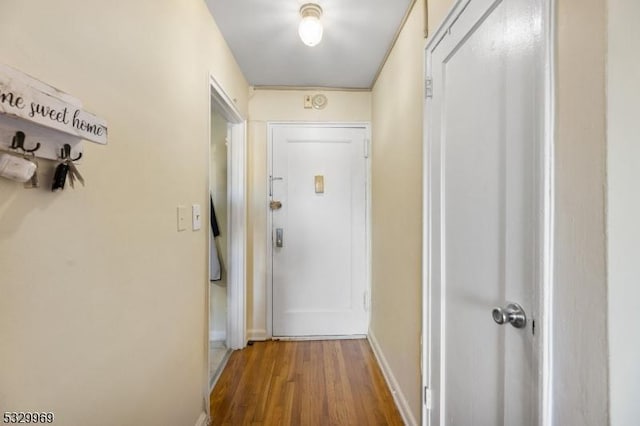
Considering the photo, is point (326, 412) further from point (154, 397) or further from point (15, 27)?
point (15, 27)

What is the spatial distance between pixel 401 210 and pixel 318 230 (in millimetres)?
1025

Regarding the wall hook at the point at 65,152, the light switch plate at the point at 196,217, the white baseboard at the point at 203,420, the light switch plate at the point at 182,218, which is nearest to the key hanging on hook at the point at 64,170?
the wall hook at the point at 65,152

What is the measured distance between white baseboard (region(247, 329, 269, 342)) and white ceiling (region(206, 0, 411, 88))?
222cm

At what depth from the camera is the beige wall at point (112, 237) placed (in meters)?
0.62

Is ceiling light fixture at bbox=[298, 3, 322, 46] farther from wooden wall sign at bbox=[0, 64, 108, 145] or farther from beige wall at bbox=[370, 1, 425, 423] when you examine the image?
wooden wall sign at bbox=[0, 64, 108, 145]

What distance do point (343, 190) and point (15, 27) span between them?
2182mm

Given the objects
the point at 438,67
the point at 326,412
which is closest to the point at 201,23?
the point at 438,67

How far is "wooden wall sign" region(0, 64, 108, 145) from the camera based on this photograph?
1.68ft

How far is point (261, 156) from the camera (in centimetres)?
256

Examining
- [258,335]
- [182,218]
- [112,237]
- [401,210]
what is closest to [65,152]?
[112,237]

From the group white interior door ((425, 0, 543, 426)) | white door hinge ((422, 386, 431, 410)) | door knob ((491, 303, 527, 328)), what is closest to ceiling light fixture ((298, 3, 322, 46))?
white interior door ((425, 0, 543, 426))

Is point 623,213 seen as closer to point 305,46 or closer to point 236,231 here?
point 305,46

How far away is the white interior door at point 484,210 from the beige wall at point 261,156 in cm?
138

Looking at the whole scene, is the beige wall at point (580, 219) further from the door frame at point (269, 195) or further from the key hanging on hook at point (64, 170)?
the door frame at point (269, 195)
